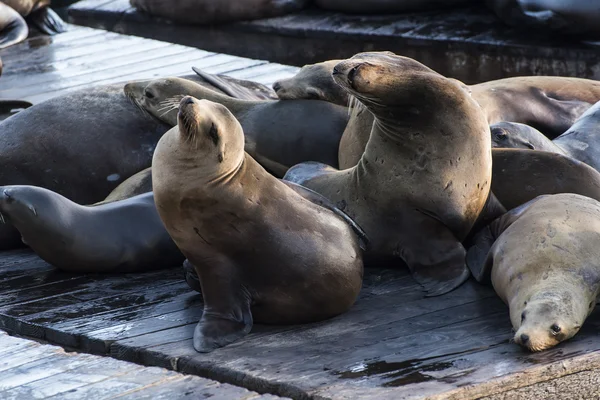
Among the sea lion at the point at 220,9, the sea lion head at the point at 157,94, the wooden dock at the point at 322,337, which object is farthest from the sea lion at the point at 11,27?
the wooden dock at the point at 322,337

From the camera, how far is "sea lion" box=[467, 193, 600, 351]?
382 centimetres

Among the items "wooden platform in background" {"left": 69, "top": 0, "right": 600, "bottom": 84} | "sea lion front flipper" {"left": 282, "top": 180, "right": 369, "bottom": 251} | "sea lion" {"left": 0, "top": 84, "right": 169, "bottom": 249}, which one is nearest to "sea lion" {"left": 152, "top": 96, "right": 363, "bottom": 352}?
"sea lion front flipper" {"left": 282, "top": 180, "right": 369, "bottom": 251}

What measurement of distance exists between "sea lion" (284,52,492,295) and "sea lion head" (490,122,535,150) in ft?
2.47

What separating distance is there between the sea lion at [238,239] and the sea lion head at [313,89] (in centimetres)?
187

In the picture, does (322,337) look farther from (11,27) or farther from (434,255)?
(11,27)

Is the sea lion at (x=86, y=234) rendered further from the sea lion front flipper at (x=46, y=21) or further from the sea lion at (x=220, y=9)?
the sea lion at (x=220, y=9)

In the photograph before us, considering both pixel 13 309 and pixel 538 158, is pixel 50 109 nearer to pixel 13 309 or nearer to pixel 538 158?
pixel 13 309

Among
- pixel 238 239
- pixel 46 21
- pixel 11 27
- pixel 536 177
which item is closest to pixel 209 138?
pixel 238 239

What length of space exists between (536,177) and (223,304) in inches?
62.4

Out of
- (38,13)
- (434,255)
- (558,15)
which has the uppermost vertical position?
(434,255)

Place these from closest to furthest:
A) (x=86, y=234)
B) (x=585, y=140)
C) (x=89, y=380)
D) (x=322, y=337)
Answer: (x=89, y=380), (x=322, y=337), (x=86, y=234), (x=585, y=140)

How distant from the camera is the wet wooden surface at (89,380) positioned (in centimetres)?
344

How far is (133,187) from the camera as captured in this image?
5672mm

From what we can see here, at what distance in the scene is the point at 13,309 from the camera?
181 inches
